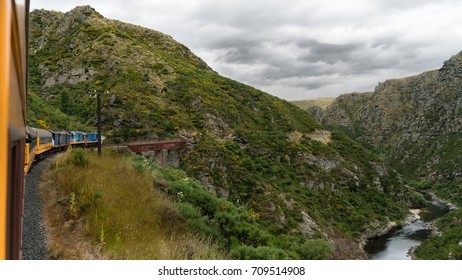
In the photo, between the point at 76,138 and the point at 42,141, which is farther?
the point at 76,138

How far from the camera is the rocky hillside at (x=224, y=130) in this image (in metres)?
54.4

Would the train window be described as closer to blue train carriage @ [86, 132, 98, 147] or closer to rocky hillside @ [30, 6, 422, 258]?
blue train carriage @ [86, 132, 98, 147]

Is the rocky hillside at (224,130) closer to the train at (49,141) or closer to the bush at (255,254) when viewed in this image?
the train at (49,141)

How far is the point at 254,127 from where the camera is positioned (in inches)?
3039

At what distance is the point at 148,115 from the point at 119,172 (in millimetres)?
45646

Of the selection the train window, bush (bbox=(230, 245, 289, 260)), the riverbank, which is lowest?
the riverbank

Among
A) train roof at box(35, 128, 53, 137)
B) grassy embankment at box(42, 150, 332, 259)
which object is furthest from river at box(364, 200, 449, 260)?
train roof at box(35, 128, 53, 137)

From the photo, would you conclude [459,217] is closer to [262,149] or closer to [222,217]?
[262,149]

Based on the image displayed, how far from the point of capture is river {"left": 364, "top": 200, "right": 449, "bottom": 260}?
64.9m

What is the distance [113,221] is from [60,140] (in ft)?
85.1

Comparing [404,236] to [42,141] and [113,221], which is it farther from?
[113,221]

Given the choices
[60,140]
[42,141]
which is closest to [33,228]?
[42,141]

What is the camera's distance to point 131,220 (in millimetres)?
9711

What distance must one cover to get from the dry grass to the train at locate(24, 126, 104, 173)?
411cm
